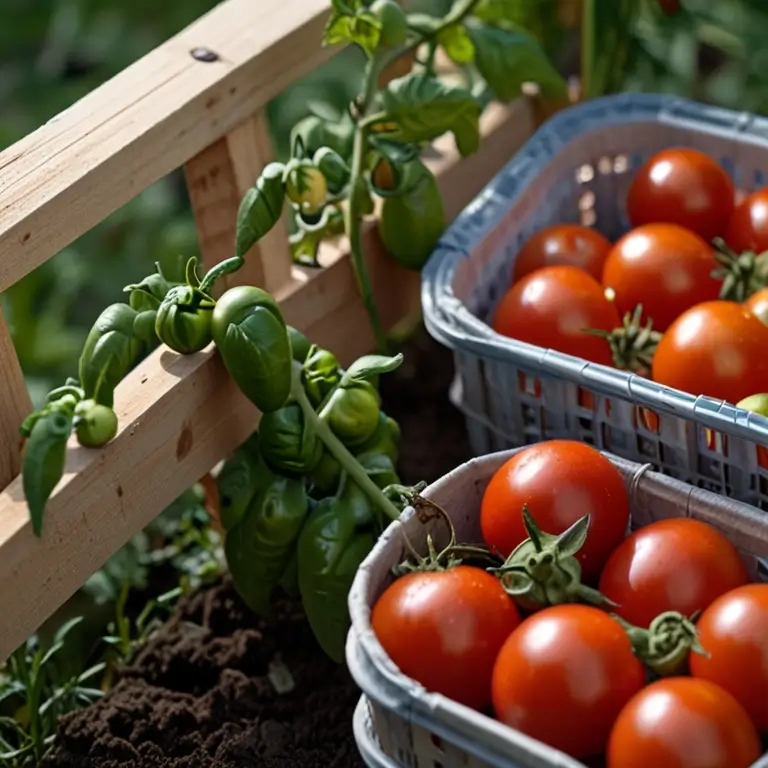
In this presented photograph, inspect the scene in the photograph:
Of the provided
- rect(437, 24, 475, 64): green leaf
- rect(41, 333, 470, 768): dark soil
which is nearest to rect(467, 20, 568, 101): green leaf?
rect(437, 24, 475, 64): green leaf

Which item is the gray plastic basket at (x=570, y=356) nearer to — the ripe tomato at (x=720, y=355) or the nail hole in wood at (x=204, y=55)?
the ripe tomato at (x=720, y=355)

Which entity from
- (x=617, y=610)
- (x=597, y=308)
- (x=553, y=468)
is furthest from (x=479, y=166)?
(x=617, y=610)

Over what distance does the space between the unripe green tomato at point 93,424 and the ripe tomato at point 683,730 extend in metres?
0.55

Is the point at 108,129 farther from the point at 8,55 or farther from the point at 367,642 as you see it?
the point at 8,55

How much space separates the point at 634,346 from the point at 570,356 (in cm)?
13

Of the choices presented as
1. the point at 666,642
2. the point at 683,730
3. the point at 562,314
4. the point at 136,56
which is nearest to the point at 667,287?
the point at 562,314

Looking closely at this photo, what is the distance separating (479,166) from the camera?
1926 millimetres

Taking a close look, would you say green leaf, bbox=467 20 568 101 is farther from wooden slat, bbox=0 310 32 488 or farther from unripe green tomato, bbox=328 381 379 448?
wooden slat, bbox=0 310 32 488

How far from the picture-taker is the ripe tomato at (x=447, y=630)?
117 centimetres

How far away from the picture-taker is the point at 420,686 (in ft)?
3.64

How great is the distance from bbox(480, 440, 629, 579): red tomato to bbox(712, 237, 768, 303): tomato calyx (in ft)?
1.33

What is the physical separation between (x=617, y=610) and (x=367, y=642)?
0.25 metres

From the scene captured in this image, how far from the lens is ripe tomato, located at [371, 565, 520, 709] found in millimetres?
1169

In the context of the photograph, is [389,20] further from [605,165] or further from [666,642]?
[666,642]
